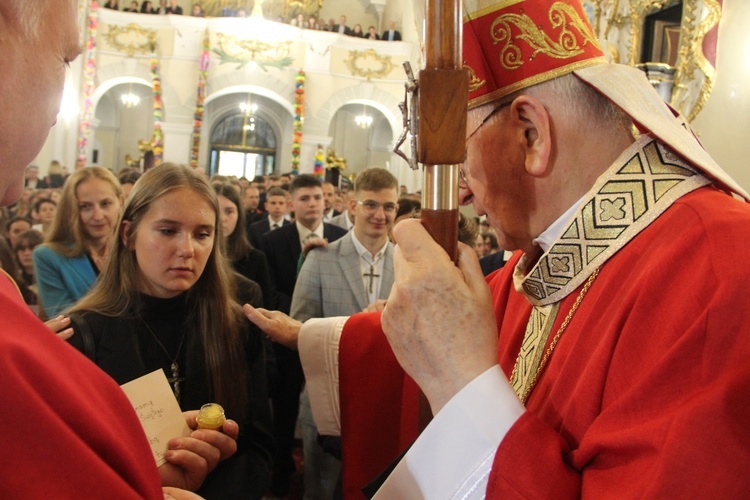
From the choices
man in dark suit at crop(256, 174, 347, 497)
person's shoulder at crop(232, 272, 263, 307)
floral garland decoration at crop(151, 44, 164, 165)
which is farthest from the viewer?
floral garland decoration at crop(151, 44, 164, 165)

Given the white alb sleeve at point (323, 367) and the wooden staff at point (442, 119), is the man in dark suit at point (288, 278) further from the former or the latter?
the wooden staff at point (442, 119)

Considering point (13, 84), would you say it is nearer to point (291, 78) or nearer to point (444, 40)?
point (444, 40)

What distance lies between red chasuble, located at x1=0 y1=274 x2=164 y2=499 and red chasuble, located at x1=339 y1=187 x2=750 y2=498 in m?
0.55

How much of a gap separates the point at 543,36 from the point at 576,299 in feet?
1.86

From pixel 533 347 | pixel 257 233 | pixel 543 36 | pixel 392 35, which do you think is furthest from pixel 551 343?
pixel 392 35

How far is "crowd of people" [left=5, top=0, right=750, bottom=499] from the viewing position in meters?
0.79

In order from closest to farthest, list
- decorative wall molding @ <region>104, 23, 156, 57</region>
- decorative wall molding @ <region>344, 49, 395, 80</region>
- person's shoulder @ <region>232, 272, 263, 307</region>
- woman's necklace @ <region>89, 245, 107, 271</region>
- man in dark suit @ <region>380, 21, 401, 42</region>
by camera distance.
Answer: person's shoulder @ <region>232, 272, 263, 307</region>, woman's necklace @ <region>89, 245, 107, 271</region>, decorative wall molding @ <region>104, 23, 156, 57</region>, decorative wall molding @ <region>344, 49, 395, 80</region>, man in dark suit @ <region>380, 21, 401, 42</region>

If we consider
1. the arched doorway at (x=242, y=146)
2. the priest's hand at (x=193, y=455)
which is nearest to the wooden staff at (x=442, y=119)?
the priest's hand at (x=193, y=455)

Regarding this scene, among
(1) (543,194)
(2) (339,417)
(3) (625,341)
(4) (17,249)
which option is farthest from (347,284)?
(3) (625,341)

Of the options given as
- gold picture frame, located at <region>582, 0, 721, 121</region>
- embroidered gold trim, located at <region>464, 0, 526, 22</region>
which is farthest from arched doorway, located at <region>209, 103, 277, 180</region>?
embroidered gold trim, located at <region>464, 0, 526, 22</region>

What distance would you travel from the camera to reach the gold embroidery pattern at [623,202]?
45.1 inches

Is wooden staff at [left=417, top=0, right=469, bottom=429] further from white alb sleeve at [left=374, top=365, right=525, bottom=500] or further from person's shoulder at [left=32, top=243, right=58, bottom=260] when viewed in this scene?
person's shoulder at [left=32, top=243, right=58, bottom=260]

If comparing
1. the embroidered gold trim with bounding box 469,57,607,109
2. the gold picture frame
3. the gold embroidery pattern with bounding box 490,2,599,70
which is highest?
the gold picture frame

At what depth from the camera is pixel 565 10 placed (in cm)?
138
